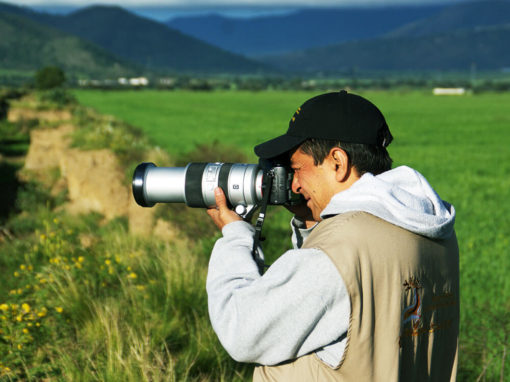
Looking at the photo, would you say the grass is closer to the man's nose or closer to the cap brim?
the man's nose

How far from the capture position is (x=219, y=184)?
2.30 meters

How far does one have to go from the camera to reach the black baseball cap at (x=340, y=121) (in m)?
1.74

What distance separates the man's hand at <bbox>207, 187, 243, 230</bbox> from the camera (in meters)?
2.10

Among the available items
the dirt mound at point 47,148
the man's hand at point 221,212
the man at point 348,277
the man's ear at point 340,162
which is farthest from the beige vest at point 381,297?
the dirt mound at point 47,148

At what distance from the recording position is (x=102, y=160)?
39.1ft

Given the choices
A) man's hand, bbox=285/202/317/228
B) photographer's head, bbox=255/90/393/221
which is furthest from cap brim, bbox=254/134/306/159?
man's hand, bbox=285/202/317/228

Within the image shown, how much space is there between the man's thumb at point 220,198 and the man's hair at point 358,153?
481 mm

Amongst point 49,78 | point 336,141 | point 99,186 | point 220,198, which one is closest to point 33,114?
point 99,186

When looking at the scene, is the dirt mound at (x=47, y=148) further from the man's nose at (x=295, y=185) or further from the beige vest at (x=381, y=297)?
the beige vest at (x=381, y=297)

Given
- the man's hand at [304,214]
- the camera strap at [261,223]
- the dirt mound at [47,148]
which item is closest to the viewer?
the camera strap at [261,223]

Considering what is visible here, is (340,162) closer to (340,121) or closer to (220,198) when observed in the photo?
(340,121)

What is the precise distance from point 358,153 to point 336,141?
77 mm

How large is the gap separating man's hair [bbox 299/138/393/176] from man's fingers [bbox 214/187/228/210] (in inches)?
18.8

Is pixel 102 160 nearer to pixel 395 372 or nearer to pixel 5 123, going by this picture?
pixel 395 372
